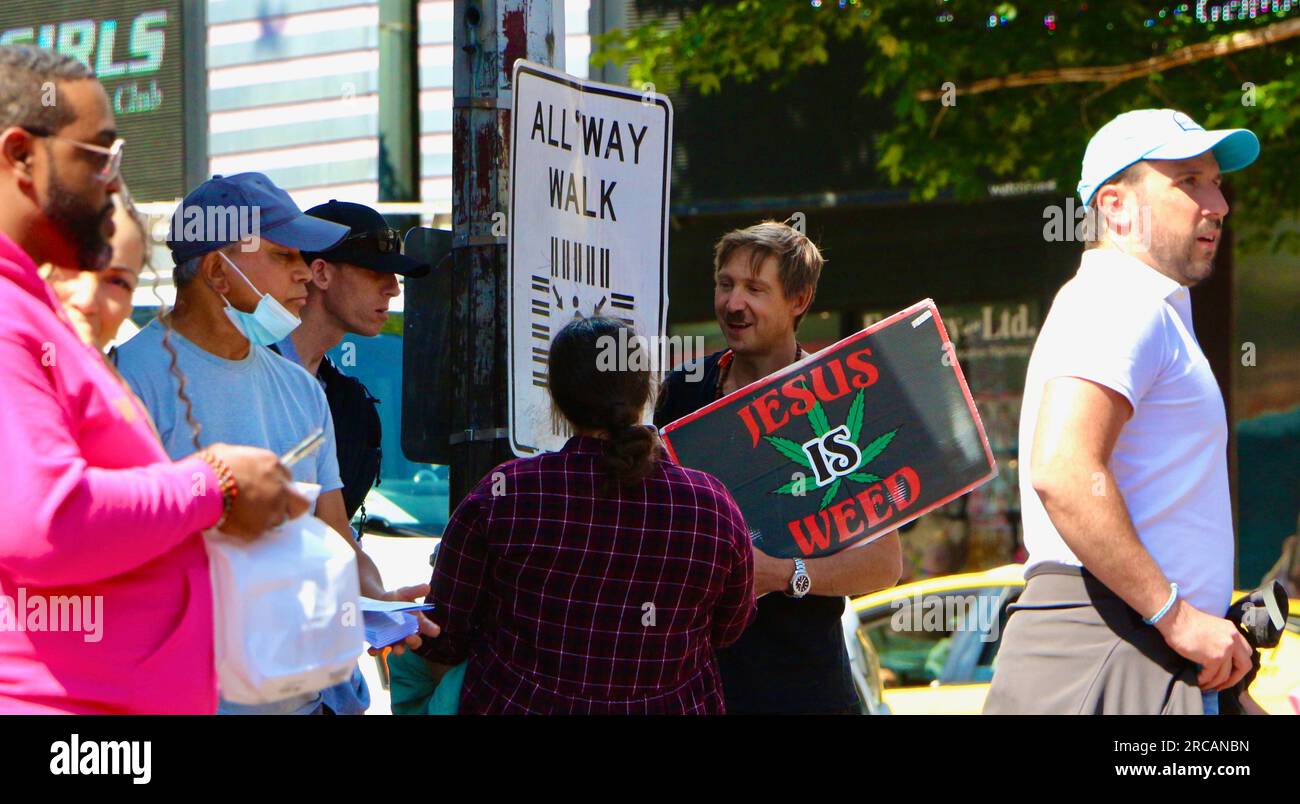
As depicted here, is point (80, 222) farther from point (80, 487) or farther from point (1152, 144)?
point (1152, 144)

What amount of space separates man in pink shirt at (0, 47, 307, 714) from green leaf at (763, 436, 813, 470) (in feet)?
5.96

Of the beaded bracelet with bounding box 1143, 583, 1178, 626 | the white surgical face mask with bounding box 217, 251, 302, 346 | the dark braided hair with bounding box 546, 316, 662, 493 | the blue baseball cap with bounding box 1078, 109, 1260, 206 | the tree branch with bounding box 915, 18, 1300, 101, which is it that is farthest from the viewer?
the tree branch with bounding box 915, 18, 1300, 101

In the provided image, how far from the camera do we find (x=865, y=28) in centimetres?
949

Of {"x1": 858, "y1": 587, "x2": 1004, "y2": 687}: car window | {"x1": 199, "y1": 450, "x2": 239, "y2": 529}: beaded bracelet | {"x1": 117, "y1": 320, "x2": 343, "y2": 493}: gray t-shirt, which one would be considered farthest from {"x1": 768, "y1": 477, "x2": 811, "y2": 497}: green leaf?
{"x1": 858, "y1": 587, "x2": 1004, "y2": 687}: car window

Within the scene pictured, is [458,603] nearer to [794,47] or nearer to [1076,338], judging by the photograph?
[1076,338]

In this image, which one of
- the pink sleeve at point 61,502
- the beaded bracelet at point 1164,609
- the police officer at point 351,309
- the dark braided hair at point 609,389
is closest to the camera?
the pink sleeve at point 61,502

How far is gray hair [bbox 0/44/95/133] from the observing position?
2602 millimetres

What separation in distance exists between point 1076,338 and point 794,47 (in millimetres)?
6765

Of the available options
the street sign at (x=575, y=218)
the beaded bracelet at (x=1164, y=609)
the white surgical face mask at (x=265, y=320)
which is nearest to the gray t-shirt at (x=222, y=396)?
the white surgical face mask at (x=265, y=320)

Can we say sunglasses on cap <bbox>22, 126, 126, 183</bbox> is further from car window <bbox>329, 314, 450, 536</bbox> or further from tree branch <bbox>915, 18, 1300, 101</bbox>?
tree branch <bbox>915, 18, 1300, 101</bbox>

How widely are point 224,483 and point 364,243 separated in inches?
81.2

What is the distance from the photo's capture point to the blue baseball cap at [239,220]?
12.2 ft

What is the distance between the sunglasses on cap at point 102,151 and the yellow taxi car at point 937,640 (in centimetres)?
509

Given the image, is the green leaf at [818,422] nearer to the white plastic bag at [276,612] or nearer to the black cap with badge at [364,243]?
the black cap with badge at [364,243]
